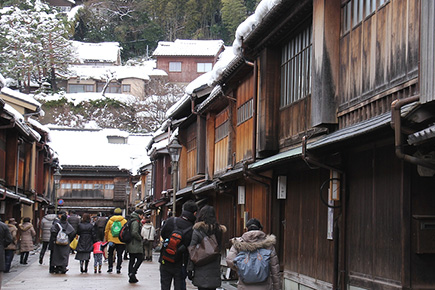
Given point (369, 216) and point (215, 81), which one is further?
point (215, 81)

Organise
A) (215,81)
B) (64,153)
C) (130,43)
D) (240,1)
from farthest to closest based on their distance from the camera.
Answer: (130,43) < (240,1) < (64,153) < (215,81)

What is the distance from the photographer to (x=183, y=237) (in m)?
11.2

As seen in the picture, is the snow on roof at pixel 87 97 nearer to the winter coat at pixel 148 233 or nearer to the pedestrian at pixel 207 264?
the winter coat at pixel 148 233

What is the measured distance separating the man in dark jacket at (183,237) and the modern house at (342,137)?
7.00 ft

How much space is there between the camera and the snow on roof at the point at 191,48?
79.4 metres

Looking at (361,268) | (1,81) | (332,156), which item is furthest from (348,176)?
(1,81)

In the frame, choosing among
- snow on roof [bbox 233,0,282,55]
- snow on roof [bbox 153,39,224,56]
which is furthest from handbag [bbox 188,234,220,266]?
snow on roof [bbox 153,39,224,56]

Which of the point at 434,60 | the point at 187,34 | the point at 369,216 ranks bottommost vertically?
the point at 369,216

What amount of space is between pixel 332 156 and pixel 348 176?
0.72 metres

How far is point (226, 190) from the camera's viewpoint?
20.5 meters

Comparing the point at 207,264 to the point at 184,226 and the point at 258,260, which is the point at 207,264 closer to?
the point at 184,226

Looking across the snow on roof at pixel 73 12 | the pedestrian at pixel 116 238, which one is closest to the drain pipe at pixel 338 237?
the pedestrian at pixel 116 238

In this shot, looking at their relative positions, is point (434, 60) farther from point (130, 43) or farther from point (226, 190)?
point (130, 43)

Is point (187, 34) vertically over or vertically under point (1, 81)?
over
